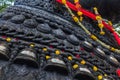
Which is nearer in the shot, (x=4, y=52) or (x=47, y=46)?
(x=4, y=52)

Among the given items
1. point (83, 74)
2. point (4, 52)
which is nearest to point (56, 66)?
point (83, 74)

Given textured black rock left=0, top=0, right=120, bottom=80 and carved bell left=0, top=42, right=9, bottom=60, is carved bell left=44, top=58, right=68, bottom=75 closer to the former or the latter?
textured black rock left=0, top=0, right=120, bottom=80

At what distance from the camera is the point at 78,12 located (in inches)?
90.6

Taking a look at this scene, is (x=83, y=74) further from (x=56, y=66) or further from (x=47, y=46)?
(x=47, y=46)

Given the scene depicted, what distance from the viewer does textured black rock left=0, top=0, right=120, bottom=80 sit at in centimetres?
179

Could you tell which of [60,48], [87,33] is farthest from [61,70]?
[87,33]

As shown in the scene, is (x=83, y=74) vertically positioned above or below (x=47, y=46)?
below

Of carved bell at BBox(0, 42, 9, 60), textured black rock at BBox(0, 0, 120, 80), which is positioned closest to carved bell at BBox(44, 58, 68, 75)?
textured black rock at BBox(0, 0, 120, 80)

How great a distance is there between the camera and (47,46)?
6.35ft

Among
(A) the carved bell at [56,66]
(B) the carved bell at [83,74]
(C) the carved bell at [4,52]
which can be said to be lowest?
(B) the carved bell at [83,74]

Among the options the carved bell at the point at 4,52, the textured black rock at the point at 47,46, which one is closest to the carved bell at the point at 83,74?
the textured black rock at the point at 47,46

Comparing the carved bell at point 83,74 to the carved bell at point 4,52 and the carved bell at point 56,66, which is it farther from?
the carved bell at point 4,52

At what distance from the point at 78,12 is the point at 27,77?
73cm

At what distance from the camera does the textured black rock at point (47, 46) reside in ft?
5.88
